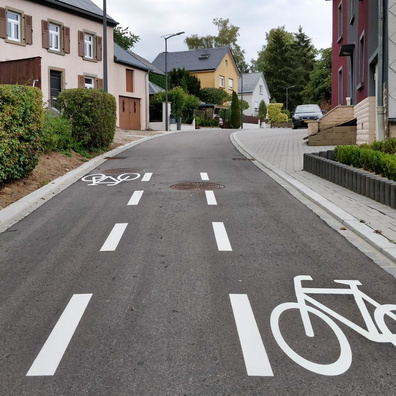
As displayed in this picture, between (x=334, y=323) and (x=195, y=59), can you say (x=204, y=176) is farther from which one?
(x=195, y=59)

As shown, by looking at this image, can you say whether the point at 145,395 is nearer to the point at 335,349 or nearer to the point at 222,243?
the point at 335,349

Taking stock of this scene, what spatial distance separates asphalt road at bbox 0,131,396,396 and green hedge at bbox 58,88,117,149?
8.46m

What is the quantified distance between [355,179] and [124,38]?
53.7 metres

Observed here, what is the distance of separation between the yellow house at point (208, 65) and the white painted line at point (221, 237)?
62.7m

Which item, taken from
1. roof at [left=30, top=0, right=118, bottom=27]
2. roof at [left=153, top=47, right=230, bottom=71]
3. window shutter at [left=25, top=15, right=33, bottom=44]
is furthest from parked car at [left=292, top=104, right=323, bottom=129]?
roof at [left=153, top=47, right=230, bottom=71]

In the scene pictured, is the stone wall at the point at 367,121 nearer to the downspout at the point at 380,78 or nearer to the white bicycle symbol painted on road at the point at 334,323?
the downspout at the point at 380,78

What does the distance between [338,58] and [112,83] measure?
16.7 meters

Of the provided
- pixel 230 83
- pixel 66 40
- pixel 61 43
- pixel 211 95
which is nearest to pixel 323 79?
pixel 211 95

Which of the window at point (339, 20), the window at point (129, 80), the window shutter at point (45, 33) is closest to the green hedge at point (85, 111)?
the window at point (339, 20)

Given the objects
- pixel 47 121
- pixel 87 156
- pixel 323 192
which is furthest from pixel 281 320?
pixel 87 156

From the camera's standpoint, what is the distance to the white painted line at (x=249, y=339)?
11.0ft

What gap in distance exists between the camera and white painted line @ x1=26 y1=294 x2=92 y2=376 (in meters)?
3.39

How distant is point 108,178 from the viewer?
13.0m

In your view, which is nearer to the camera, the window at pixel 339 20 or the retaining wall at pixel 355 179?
the retaining wall at pixel 355 179
